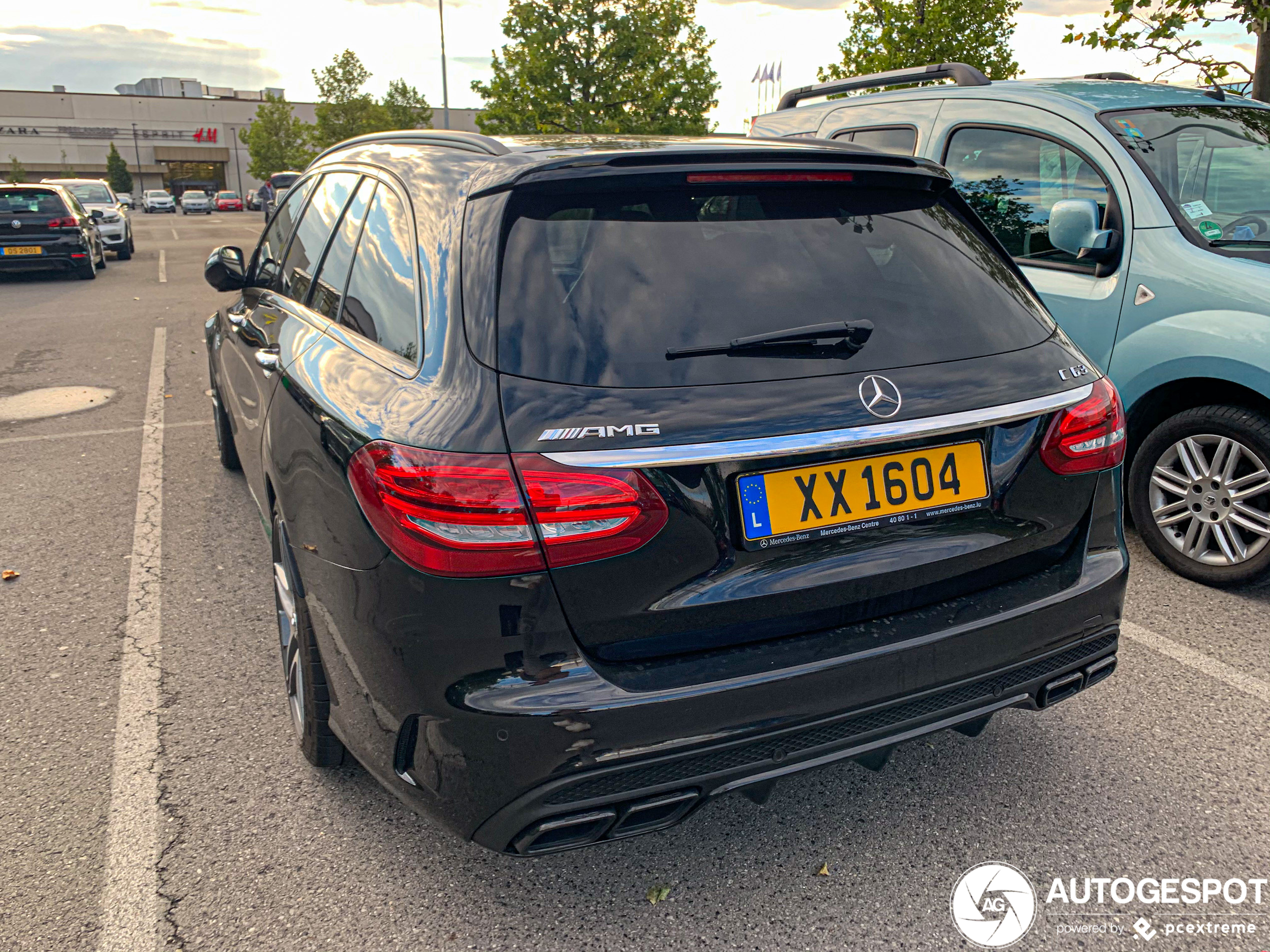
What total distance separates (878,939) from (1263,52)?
9.92 metres

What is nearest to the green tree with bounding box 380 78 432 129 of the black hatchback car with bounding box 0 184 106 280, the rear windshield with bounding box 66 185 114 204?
the rear windshield with bounding box 66 185 114 204

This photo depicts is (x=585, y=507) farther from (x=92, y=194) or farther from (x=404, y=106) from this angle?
(x=404, y=106)

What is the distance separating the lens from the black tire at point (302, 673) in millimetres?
2514

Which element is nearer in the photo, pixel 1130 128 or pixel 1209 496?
pixel 1209 496

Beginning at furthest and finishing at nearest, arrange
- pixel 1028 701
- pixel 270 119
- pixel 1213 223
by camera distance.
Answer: pixel 270 119, pixel 1213 223, pixel 1028 701

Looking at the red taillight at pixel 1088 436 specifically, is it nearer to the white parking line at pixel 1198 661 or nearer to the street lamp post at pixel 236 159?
the white parking line at pixel 1198 661

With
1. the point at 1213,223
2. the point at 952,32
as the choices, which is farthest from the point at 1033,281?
the point at 952,32

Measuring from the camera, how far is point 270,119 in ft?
251

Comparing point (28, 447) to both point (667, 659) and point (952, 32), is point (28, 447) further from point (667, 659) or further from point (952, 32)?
point (952, 32)

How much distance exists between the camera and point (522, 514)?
1.83 metres

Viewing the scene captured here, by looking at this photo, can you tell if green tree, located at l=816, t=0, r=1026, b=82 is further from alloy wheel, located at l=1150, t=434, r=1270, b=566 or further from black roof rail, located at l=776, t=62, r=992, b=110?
alloy wheel, located at l=1150, t=434, r=1270, b=566

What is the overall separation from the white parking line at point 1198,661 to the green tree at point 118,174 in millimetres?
107858

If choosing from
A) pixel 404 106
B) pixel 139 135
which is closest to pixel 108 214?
pixel 404 106

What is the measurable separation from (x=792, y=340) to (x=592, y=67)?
2354 cm
